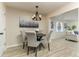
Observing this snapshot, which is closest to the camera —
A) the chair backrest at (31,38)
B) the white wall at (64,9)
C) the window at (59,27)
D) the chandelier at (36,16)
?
the white wall at (64,9)

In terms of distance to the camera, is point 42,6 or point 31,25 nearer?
point 42,6

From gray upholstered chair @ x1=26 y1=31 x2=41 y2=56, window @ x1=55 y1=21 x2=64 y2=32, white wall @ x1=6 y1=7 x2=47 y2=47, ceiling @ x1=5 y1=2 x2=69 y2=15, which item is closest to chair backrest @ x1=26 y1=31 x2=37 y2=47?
gray upholstered chair @ x1=26 y1=31 x2=41 y2=56

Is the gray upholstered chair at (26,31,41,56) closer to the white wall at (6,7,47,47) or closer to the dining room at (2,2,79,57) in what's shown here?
the dining room at (2,2,79,57)

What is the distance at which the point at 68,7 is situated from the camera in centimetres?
359

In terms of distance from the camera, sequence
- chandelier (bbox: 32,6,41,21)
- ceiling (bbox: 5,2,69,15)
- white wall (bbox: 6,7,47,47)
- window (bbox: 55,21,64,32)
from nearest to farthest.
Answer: ceiling (bbox: 5,2,69,15) < white wall (bbox: 6,7,47,47) < chandelier (bbox: 32,6,41,21) < window (bbox: 55,21,64,32)

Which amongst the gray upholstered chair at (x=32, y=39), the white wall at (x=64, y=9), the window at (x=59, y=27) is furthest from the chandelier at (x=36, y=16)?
the window at (x=59, y=27)

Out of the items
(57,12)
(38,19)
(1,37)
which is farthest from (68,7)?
(1,37)

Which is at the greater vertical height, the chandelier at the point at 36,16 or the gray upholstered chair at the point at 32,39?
the chandelier at the point at 36,16

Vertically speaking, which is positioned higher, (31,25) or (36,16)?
(36,16)

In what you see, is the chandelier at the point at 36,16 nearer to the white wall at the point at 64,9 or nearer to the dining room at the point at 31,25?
the dining room at the point at 31,25

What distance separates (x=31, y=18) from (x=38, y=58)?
1.55m

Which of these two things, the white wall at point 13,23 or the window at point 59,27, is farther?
the window at point 59,27

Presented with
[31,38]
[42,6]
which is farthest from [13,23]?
[42,6]

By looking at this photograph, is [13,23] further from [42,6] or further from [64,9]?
[64,9]
